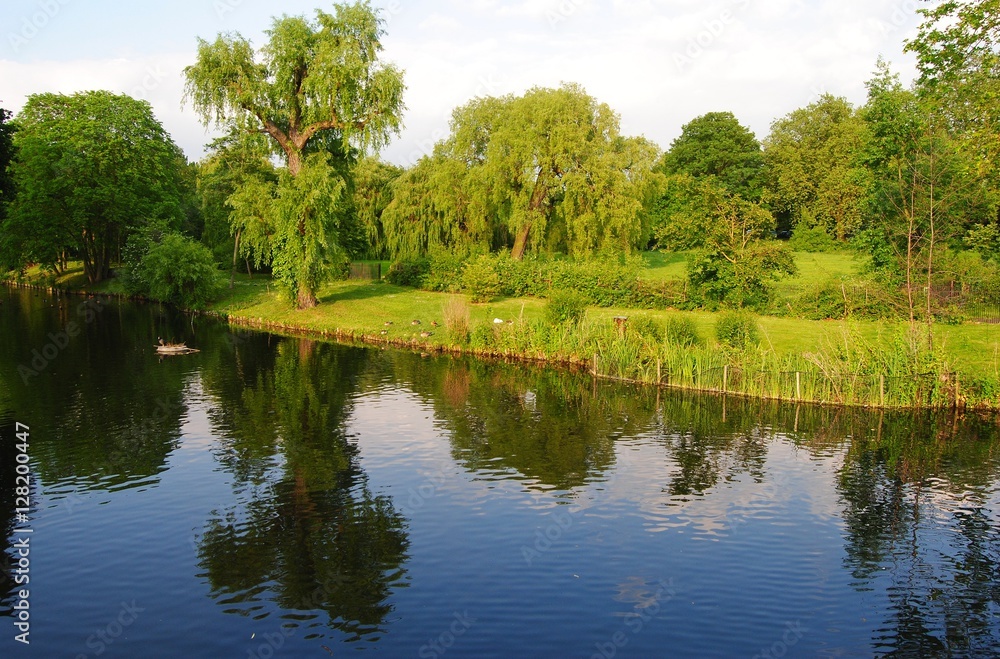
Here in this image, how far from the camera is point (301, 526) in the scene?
16203mm

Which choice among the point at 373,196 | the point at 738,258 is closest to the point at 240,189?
the point at 373,196

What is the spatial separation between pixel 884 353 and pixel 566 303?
→ 13711mm

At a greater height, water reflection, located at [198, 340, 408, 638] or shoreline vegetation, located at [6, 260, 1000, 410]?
shoreline vegetation, located at [6, 260, 1000, 410]

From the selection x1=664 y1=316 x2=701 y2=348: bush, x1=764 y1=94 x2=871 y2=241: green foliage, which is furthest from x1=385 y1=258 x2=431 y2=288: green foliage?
x1=764 y1=94 x2=871 y2=241: green foliage

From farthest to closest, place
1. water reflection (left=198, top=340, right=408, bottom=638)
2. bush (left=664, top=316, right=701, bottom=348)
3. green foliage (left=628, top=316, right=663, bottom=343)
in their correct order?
green foliage (left=628, top=316, right=663, bottom=343)
bush (left=664, top=316, right=701, bottom=348)
water reflection (left=198, top=340, right=408, bottom=638)

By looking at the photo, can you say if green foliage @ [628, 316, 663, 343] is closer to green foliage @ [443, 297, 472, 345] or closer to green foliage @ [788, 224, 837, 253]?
green foliage @ [443, 297, 472, 345]

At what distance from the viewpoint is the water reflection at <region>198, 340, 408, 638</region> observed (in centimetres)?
1338

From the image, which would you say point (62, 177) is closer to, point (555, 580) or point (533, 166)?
point (533, 166)

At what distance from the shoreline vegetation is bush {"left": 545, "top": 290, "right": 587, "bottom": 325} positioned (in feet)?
0.49

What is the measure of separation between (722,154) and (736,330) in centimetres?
6097

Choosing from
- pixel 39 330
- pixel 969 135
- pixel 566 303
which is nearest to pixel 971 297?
pixel 969 135

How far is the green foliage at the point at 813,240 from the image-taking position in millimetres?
78250

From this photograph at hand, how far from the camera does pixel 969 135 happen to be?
27391 mm

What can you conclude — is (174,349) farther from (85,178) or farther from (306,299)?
(85,178)
